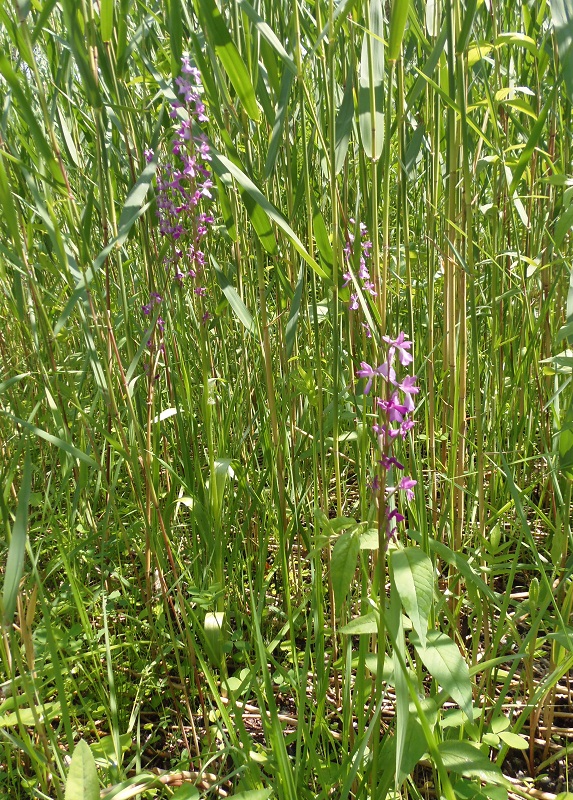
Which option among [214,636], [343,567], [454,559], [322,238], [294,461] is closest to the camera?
[343,567]

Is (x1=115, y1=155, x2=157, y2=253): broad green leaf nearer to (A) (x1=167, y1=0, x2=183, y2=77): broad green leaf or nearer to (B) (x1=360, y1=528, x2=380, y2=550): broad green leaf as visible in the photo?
(A) (x1=167, y1=0, x2=183, y2=77): broad green leaf

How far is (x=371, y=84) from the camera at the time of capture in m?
0.79

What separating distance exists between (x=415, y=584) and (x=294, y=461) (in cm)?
55

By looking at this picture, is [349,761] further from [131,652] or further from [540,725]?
[131,652]

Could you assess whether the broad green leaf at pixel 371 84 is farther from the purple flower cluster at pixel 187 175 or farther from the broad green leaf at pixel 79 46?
the broad green leaf at pixel 79 46

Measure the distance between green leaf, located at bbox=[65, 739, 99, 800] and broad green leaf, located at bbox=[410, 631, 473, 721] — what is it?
340 millimetres

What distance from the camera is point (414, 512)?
3.55ft

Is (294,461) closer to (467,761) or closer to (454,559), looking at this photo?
(454,559)

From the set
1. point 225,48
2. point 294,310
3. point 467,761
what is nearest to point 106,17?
point 225,48

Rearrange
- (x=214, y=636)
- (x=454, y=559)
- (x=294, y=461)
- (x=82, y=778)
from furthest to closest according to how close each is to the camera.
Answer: (x=294, y=461), (x=214, y=636), (x=454, y=559), (x=82, y=778)

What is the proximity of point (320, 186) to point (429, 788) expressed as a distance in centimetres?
118

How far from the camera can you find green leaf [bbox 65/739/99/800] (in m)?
0.59

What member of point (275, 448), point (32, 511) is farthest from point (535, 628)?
point (32, 511)

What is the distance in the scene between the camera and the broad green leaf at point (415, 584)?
635mm
